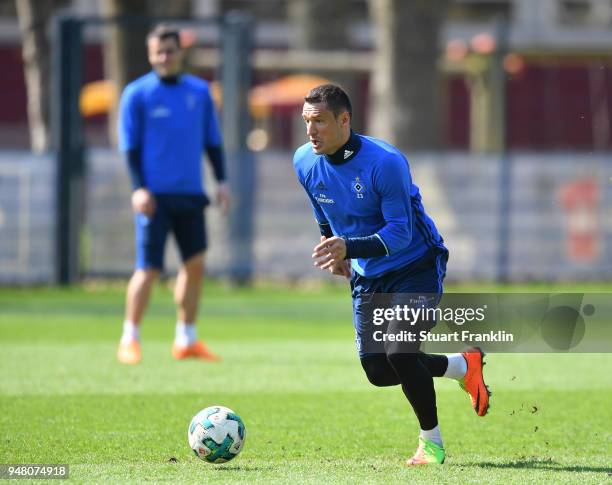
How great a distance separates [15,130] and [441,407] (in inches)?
1168

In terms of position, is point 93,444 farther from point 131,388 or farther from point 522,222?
point 522,222

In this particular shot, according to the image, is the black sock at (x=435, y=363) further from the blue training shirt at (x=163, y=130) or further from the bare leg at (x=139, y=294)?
the blue training shirt at (x=163, y=130)

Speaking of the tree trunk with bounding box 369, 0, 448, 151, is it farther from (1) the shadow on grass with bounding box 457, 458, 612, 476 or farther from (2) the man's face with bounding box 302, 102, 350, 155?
(1) the shadow on grass with bounding box 457, 458, 612, 476

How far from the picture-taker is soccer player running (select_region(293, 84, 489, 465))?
6391 millimetres

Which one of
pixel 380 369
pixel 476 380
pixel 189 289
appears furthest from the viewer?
pixel 189 289

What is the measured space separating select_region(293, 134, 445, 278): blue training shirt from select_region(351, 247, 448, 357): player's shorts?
0.05 metres

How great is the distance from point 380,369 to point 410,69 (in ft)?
45.5

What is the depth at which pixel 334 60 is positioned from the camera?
2405 centimetres

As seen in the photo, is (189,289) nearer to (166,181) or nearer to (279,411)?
(166,181)

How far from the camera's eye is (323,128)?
6.45 meters

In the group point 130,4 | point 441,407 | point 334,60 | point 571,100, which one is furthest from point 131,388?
point 571,100

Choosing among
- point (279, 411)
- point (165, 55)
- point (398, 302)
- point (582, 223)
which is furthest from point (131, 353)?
point (582, 223)

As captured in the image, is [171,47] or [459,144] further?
[459,144]

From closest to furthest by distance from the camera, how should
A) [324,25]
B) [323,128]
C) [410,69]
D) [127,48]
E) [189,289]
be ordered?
[323,128], [189,289], [127,48], [410,69], [324,25]
